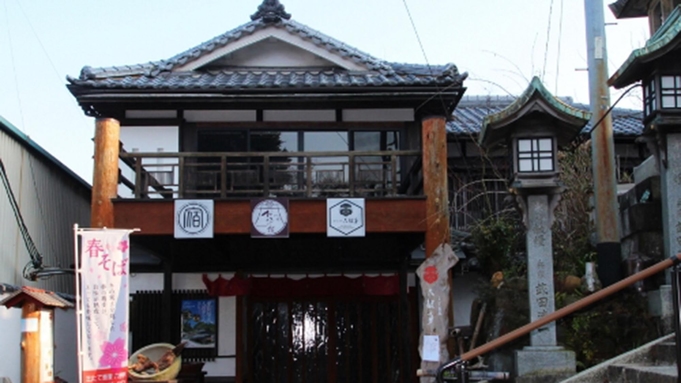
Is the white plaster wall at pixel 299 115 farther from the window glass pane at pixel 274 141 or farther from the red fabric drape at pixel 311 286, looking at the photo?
the red fabric drape at pixel 311 286

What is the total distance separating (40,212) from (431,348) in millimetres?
9683

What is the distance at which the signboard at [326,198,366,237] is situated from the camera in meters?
14.4

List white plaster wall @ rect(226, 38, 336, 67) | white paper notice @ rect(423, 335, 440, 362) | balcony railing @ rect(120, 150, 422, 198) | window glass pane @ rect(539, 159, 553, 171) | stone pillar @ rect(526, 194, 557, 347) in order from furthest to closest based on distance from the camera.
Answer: white plaster wall @ rect(226, 38, 336, 67) < balcony railing @ rect(120, 150, 422, 198) < white paper notice @ rect(423, 335, 440, 362) < window glass pane @ rect(539, 159, 553, 171) < stone pillar @ rect(526, 194, 557, 347)

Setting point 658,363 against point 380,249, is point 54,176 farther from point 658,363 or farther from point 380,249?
point 658,363

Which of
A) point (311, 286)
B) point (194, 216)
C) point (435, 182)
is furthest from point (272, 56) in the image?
point (435, 182)

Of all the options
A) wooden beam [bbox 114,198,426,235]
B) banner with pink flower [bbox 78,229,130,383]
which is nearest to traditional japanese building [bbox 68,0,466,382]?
wooden beam [bbox 114,198,426,235]

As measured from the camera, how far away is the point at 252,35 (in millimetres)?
18688

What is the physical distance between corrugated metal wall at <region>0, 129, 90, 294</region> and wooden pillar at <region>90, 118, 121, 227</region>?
2256 mm

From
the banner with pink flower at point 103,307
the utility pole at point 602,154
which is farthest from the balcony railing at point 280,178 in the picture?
the utility pole at point 602,154

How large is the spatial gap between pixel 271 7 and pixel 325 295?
26.4 ft

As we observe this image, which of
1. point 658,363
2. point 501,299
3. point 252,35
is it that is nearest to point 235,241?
point 252,35

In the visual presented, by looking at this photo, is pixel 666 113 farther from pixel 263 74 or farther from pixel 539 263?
pixel 263 74

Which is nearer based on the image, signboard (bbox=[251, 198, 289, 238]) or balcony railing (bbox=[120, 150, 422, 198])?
signboard (bbox=[251, 198, 289, 238])

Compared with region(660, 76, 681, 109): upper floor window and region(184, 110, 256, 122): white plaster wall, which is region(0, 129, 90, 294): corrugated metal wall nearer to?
region(184, 110, 256, 122): white plaster wall
